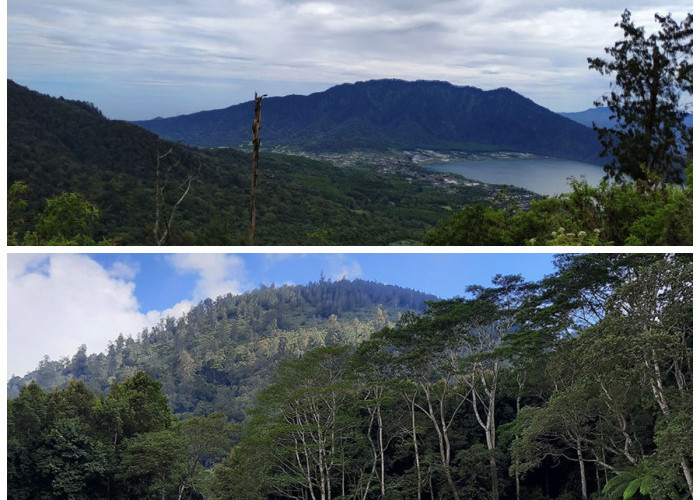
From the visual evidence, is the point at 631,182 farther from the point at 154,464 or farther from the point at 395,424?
the point at 154,464

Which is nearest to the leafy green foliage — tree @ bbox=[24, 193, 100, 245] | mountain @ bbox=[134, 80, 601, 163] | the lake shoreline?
tree @ bbox=[24, 193, 100, 245]

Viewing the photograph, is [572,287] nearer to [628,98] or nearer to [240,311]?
[628,98]

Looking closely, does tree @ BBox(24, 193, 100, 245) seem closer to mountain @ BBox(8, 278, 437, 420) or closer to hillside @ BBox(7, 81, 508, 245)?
mountain @ BBox(8, 278, 437, 420)

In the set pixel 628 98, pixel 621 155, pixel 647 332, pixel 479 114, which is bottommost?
pixel 647 332

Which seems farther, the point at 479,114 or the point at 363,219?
the point at 479,114

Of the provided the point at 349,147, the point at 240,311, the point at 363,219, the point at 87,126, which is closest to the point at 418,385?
the point at 240,311

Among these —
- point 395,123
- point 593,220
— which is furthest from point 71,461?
point 395,123
